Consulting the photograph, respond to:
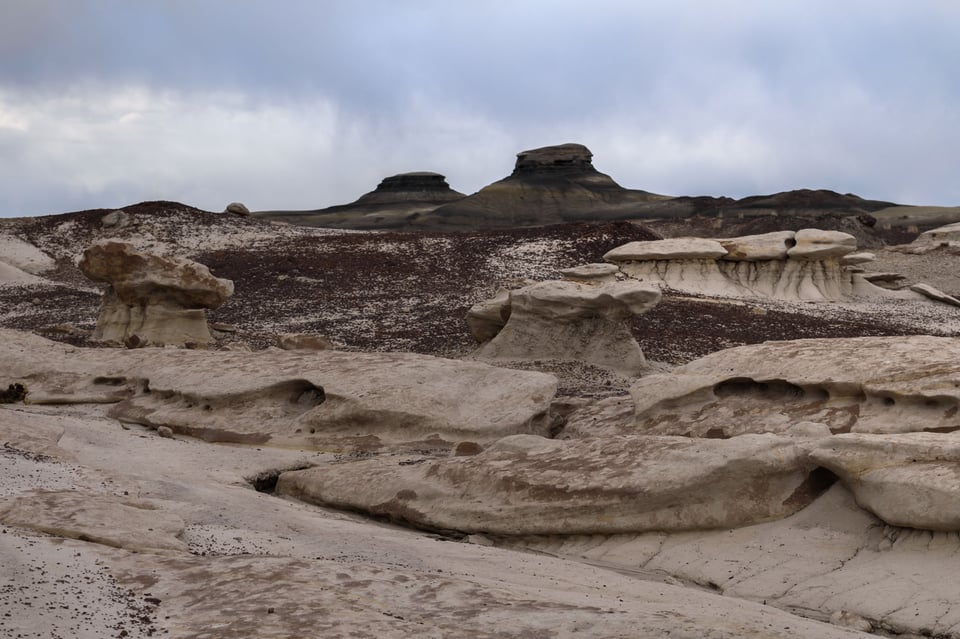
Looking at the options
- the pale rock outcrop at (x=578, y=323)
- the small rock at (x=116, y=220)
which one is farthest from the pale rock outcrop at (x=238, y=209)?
the pale rock outcrop at (x=578, y=323)

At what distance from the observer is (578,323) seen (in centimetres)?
1784

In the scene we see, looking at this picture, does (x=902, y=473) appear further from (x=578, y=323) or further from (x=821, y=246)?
(x=821, y=246)

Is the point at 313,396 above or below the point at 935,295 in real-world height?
below

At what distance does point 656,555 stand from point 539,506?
1049 mm

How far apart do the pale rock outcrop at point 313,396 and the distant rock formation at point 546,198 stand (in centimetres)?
5778

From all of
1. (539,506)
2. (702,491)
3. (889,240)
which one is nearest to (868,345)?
(702,491)

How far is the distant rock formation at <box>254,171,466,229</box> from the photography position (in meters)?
79.6

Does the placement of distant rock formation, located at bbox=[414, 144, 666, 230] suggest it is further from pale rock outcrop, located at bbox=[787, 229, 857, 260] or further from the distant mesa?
pale rock outcrop, located at bbox=[787, 229, 857, 260]

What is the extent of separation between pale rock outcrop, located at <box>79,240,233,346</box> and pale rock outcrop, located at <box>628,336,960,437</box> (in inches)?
409

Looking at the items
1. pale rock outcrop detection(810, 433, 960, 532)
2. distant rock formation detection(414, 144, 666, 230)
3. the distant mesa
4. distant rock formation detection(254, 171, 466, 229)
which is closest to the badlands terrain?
pale rock outcrop detection(810, 433, 960, 532)

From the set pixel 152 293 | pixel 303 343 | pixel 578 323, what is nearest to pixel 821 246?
A: pixel 578 323

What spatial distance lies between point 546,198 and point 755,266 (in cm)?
4775

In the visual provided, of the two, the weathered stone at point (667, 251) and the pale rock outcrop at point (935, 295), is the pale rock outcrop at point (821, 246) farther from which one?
the pale rock outcrop at point (935, 295)

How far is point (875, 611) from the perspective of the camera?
23.5 feet
